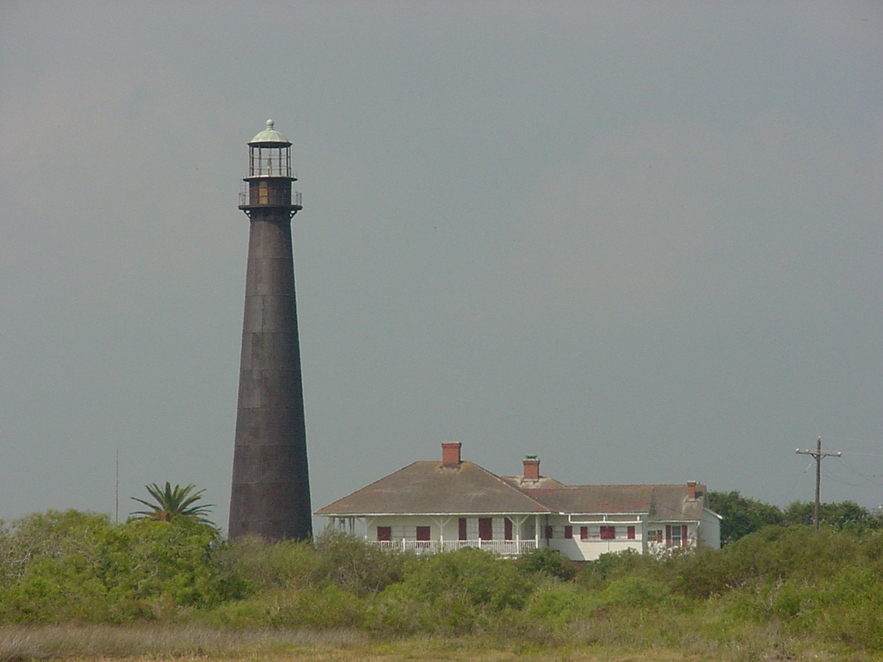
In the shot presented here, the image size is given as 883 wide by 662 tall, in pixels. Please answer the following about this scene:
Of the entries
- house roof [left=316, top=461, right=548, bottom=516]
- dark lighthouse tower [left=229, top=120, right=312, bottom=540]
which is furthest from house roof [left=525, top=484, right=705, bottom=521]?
dark lighthouse tower [left=229, top=120, right=312, bottom=540]

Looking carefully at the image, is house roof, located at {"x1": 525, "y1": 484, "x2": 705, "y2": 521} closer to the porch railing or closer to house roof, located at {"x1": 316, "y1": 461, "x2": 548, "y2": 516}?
house roof, located at {"x1": 316, "y1": 461, "x2": 548, "y2": 516}

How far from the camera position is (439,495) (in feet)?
190

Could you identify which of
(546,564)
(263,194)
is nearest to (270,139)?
(263,194)

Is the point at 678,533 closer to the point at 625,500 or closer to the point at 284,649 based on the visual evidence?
the point at 625,500

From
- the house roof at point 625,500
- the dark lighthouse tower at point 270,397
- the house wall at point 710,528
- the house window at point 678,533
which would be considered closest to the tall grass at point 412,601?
the dark lighthouse tower at point 270,397

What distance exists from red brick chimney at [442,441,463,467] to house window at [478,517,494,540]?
4.05 metres

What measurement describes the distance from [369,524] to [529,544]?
248 inches

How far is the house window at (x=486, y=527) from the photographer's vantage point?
187 ft

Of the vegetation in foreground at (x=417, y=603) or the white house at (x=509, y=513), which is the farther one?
the white house at (x=509, y=513)

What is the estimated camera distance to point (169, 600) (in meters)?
32.9

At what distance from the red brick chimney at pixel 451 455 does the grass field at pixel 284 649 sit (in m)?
32.5

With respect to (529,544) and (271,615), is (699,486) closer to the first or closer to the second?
(529,544)

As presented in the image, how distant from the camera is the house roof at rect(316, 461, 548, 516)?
187 ft

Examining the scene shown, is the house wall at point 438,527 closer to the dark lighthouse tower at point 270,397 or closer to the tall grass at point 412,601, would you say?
the dark lighthouse tower at point 270,397
